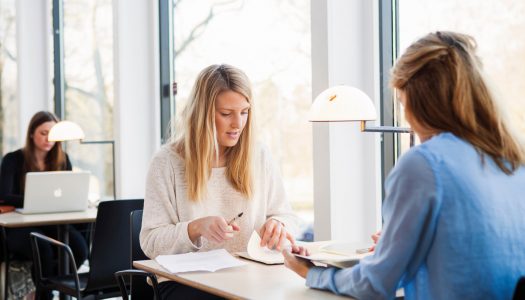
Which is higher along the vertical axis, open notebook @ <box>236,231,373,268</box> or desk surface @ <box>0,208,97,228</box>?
open notebook @ <box>236,231,373,268</box>

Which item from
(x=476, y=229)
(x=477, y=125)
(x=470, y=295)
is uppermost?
(x=477, y=125)

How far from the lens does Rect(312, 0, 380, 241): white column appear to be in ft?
10.7

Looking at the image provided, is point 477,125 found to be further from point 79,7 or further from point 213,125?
point 79,7

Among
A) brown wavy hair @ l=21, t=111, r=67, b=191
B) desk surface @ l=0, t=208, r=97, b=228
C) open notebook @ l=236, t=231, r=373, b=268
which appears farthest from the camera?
brown wavy hair @ l=21, t=111, r=67, b=191

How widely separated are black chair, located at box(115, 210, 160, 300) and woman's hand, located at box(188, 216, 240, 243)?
23 cm

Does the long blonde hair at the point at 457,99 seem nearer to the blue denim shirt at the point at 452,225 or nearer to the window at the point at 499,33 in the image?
the blue denim shirt at the point at 452,225

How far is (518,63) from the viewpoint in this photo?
8.81ft

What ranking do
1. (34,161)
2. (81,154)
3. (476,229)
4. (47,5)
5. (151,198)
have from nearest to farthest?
(476,229) < (151,198) < (34,161) < (81,154) < (47,5)

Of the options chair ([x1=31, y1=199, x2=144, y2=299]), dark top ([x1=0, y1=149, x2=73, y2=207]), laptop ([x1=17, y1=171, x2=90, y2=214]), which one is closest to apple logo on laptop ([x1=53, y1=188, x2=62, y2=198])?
laptop ([x1=17, y1=171, x2=90, y2=214])

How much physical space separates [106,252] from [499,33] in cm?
220

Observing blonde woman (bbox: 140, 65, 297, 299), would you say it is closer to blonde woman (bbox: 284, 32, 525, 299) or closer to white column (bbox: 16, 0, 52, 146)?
blonde woman (bbox: 284, 32, 525, 299)

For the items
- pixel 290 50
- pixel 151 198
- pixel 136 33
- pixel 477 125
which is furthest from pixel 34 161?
pixel 477 125

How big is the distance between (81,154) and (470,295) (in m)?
5.28

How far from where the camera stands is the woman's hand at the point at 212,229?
239cm
